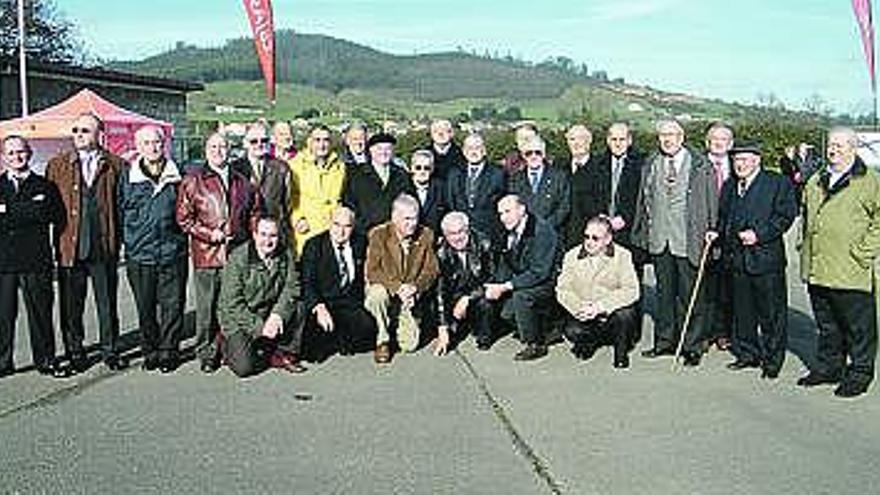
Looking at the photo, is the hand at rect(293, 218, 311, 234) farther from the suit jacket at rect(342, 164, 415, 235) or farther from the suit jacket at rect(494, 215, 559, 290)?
the suit jacket at rect(494, 215, 559, 290)

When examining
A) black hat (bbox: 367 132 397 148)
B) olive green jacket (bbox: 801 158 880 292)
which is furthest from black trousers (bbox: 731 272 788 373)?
black hat (bbox: 367 132 397 148)

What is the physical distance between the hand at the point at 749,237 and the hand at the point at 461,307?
239 centimetres

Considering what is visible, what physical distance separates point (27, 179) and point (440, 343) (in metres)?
3.46

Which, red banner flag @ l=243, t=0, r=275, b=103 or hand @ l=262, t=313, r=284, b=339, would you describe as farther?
red banner flag @ l=243, t=0, r=275, b=103

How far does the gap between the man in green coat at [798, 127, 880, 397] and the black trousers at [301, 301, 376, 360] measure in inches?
135

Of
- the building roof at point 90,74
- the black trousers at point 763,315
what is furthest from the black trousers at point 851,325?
the building roof at point 90,74

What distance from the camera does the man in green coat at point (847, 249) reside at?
24.1 feet

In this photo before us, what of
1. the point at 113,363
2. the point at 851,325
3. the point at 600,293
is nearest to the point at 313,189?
the point at 113,363

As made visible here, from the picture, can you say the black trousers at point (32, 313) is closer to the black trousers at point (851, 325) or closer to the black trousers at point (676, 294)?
the black trousers at point (676, 294)

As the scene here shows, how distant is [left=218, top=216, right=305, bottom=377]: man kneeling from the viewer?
8320mm

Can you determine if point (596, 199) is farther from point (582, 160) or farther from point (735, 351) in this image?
point (735, 351)

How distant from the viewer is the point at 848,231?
7.36 meters

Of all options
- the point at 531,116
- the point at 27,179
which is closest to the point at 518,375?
the point at 27,179

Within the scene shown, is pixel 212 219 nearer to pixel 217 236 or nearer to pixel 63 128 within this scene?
pixel 217 236
